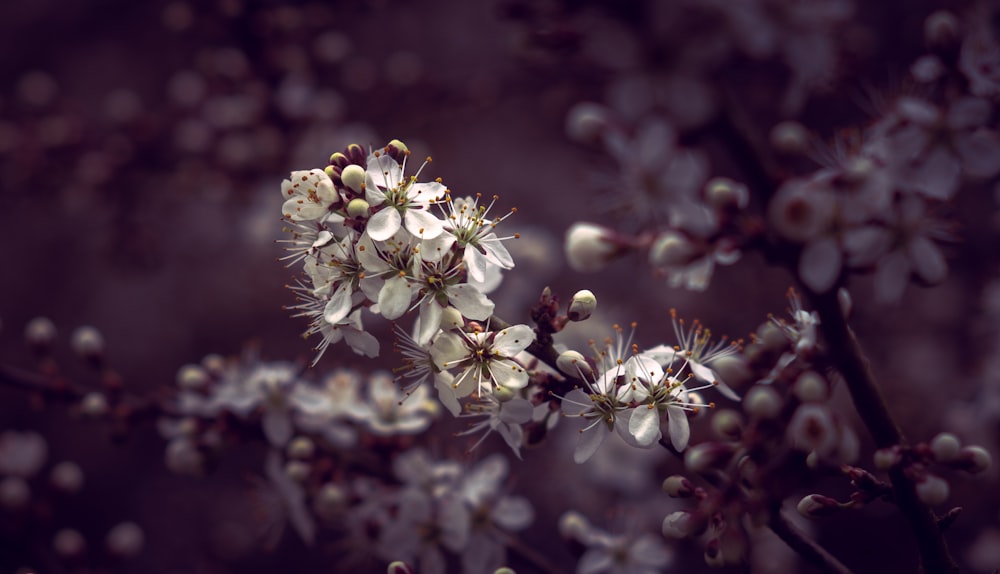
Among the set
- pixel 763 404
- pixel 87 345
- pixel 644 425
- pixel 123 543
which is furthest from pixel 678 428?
pixel 123 543

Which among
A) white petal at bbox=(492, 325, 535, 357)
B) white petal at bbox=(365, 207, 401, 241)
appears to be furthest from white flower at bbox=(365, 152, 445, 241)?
white petal at bbox=(492, 325, 535, 357)

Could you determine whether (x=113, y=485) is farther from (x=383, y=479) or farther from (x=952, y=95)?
(x=952, y=95)

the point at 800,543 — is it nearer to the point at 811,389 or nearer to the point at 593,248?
the point at 811,389

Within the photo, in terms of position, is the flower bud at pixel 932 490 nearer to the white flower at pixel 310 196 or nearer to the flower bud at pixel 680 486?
the flower bud at pixel 680 486

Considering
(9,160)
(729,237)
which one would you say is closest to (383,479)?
(729,237)

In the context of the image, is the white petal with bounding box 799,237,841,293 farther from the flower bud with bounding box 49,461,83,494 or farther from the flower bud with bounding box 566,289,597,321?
the flower bud with bounding box 49,461,83,494

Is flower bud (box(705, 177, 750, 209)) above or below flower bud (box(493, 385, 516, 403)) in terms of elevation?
above
